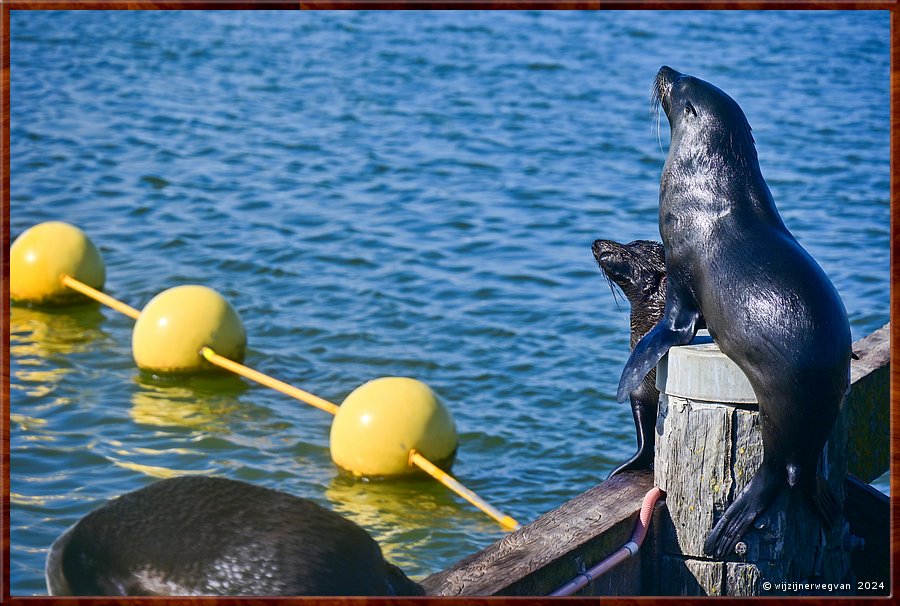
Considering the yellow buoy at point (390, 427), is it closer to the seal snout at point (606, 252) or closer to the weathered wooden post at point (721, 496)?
the seal snout at point (606, 252)

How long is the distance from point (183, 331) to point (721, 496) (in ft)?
16.7

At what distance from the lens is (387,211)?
38.9 feet

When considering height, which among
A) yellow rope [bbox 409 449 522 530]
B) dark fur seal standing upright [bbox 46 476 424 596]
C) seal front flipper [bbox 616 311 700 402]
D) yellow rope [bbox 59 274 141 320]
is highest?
seal front flipper [bbox 616 311 700 402]

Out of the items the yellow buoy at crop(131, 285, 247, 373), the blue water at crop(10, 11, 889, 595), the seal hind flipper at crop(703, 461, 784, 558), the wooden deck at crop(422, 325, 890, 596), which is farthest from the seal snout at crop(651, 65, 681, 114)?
the yellow buoy at crop(131, 285, 247, 373)

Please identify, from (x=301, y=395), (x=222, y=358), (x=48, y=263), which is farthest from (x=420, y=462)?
(x=48, y=263)

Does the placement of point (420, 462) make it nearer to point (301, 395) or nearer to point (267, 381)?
point (301, 395)

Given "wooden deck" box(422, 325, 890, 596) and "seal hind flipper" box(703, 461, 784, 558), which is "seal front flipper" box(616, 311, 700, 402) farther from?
"seal hind flipper" box(703, 461, 784, 558)

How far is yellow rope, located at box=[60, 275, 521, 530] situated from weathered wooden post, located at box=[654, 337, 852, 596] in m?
1.88

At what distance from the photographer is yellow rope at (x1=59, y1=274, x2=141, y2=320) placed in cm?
859

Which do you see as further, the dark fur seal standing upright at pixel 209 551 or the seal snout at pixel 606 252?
the seal snout at pixel 606 252

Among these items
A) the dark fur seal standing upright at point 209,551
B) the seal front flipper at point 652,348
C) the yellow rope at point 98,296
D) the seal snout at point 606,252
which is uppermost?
the seal snout at point 606,252

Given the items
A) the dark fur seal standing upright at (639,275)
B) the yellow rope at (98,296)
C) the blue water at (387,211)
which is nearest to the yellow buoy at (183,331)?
the blue water at (387,211)

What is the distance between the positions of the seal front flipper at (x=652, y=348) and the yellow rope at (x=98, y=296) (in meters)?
5.34

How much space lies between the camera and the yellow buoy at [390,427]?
6.49 metres
